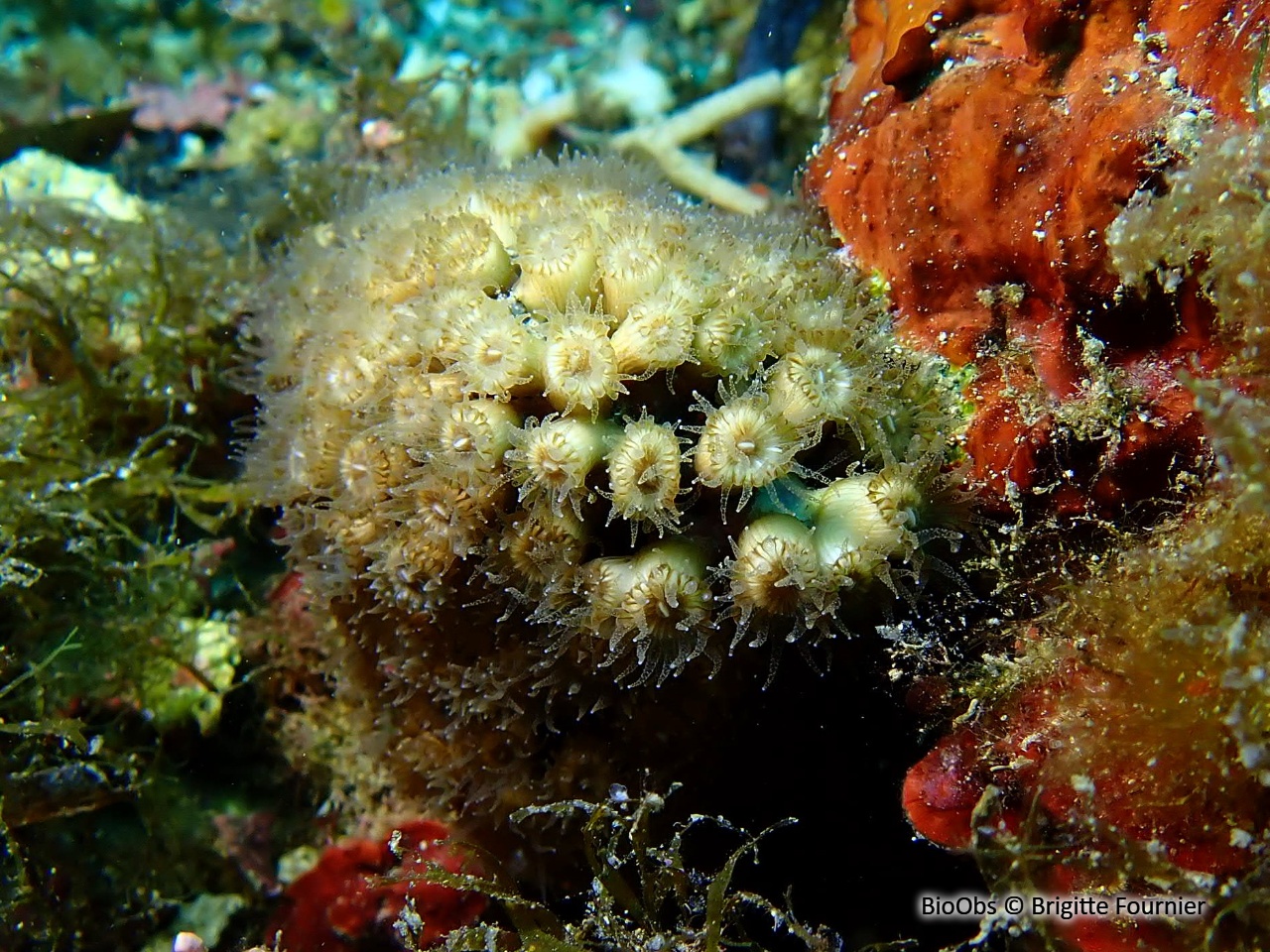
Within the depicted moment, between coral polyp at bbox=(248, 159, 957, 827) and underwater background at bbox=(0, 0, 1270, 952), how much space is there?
0.06 feet

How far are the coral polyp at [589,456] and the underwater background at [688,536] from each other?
0.02m

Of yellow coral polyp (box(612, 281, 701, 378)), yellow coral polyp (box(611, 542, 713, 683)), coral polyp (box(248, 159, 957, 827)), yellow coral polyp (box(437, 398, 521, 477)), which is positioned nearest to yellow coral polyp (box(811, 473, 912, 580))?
coral polyp (box(248, 159, 957, 827))

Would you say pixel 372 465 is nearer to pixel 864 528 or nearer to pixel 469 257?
pixel 469 257

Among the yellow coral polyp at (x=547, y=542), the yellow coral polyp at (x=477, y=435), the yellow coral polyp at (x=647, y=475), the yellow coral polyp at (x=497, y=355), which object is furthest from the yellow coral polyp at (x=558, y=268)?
the yellow coral polyp at (x=547, y=542)

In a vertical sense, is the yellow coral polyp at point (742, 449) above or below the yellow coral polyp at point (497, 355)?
below

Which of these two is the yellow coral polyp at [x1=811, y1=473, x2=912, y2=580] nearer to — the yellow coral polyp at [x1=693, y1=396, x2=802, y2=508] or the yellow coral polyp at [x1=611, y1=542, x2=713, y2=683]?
the yellow coral polyp at [x1=693, y1=396, x2=802, y2=508]

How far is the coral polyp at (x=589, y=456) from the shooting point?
9.23 feet

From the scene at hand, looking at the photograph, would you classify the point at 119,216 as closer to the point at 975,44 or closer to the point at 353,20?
the point at 353,20

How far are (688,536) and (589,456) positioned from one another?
46 centimetres

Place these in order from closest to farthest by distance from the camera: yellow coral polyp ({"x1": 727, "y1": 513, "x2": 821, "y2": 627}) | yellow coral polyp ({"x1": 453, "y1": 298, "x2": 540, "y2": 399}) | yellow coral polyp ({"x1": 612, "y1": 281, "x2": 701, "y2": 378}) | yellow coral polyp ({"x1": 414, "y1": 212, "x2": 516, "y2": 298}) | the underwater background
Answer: the underwater background, yellow coral polyp ({"x1": 727, "y1": 513, "x2": 821, "y2": 627}), yellow coral polyp ({"x1": 612, "y1": 281, "x2": 701, "y2": 378}), yellow coral polyp ({"x1": 453, "y1": 298, "x2": 540, "y2": 399}), yellow coral polyp ({"x1": 414, "y1": 212, "x2": 516, "y2": 298})

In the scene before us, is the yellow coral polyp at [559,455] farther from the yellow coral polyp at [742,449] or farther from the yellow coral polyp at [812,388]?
the yellow coral polyp at [812,388]

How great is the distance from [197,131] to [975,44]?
5.76 metres

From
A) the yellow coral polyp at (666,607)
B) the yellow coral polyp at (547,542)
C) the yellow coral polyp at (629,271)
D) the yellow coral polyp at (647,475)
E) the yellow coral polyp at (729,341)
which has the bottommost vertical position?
the yellow coral polyp at (666,607)

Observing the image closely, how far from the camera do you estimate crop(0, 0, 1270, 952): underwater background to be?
8.15ft
